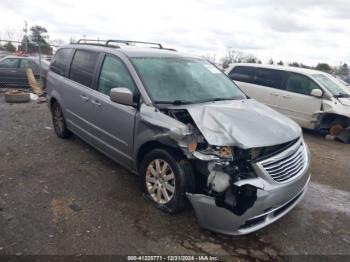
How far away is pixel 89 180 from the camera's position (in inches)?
176

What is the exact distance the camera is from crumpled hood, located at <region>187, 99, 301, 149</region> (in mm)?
3084

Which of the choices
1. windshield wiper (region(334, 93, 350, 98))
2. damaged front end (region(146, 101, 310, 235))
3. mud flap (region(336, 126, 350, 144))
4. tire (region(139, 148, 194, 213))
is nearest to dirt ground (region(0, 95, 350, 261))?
tire (region(139, 148, 194, 213))

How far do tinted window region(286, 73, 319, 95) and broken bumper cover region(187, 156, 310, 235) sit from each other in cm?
556

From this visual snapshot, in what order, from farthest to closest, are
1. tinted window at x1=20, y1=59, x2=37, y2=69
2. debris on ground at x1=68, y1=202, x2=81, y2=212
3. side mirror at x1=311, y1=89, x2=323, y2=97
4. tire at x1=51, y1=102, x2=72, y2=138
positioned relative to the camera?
tinted window at x1=20, y1=59, x2=37, y2=69
side mirror at x1=311, y1=89, x2=323, y2=97
tire at x1=51, y1=102, x2=72, y2=138
debris on ground at x1=68, y1=202, x2=81, y2=212

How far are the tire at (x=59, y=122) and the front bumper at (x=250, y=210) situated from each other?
141 inches

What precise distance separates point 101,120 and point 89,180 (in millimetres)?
839

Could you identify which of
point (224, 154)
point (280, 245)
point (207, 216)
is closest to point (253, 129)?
point (224, 154)

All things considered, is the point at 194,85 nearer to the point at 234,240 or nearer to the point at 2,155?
the point at 234,240

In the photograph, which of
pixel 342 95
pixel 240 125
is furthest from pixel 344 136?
pixel 240 125

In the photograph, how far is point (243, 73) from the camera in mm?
9508

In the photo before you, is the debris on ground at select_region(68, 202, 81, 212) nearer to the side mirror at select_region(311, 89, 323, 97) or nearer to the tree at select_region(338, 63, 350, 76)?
the side mirror at select_region(311, 89, 323, 97)

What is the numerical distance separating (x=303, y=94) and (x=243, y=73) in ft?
6.40

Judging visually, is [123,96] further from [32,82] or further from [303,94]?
[32,82]

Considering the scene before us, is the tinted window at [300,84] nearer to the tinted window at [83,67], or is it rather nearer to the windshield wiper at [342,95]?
the windshield wiper at [342,95]
